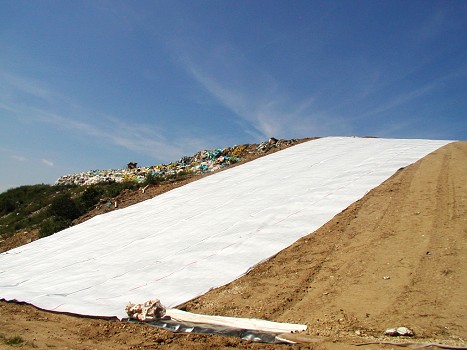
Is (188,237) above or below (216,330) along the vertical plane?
above

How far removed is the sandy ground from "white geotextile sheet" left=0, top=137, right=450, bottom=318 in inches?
13.5

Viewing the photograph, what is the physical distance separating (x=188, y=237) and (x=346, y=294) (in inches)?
147

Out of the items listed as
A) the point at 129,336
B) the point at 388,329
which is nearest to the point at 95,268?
the point at 129,336

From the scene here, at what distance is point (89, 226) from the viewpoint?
1016 centimetres

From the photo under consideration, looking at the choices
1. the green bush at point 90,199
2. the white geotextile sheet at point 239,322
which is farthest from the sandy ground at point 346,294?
the green bush at point 90,199

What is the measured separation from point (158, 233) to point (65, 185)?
53.3 feet

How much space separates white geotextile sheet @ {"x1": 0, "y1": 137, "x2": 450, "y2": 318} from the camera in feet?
16.8

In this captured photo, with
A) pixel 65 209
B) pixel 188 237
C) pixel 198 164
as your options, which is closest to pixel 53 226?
pixel 65 209

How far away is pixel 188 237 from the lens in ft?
23.3

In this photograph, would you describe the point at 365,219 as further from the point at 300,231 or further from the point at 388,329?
the point at 388,329

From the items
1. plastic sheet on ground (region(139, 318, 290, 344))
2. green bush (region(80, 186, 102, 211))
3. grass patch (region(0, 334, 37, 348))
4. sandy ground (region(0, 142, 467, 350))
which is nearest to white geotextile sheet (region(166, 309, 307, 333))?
plastic sheet on ground (region(139, 318, 290, 344))

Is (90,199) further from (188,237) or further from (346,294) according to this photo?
(346,294)

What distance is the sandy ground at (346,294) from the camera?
340 centimetres

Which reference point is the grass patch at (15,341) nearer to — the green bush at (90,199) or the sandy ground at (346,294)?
the sandy ground at (346,294)
